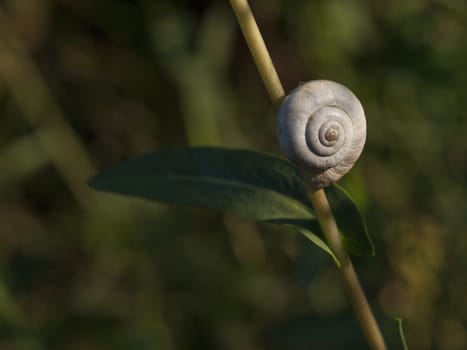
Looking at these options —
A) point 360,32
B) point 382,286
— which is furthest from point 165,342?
point 360,32

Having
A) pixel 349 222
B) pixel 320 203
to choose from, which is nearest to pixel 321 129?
pixel 320 203

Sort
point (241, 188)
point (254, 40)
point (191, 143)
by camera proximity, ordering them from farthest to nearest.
A: point (191, 143), point (241, 188), point (254, 40)

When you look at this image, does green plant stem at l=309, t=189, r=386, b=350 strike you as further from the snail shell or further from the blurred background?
the blurred background

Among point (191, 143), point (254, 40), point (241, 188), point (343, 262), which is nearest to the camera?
point (254, 40)

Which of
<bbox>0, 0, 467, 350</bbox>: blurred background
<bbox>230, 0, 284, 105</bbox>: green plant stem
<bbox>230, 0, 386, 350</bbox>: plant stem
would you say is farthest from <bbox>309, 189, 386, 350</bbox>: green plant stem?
<bbox>0, 0, 467, 350</bbox>: blurred background

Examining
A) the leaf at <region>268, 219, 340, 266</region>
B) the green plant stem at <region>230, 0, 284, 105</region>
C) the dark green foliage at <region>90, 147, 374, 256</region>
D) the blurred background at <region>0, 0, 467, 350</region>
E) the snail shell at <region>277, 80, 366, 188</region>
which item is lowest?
the blurred background at <region>0, 0, 467, 350</region>

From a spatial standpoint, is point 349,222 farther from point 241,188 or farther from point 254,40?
point 254,40
